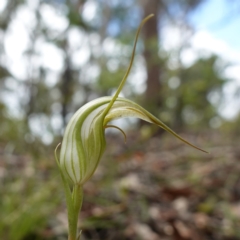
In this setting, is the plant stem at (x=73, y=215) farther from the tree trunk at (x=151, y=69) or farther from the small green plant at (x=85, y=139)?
the tree trunk at (x=151, y=69)

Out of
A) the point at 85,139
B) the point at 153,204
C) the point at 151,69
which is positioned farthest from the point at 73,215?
the point at 151,69

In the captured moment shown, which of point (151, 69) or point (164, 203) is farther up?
point (151, 69)

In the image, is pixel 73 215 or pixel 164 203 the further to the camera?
pixel 164 203

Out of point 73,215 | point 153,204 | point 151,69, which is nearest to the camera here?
point 73,215

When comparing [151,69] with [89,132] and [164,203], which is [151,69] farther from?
[89,132]

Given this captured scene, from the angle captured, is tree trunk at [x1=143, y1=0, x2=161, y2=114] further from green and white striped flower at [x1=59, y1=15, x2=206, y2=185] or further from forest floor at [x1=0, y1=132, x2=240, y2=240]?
green and white striped flower at [x1=59, y1=15, x2=206, y2=185]

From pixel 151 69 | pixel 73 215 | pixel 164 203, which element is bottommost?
pixel 164 203

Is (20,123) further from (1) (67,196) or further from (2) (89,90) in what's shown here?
(2) (89,90)

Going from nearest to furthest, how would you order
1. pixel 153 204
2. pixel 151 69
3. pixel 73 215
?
pixel 73 215
pixel 153 204
pixel 151 69

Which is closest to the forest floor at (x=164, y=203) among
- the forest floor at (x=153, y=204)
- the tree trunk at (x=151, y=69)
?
the forest floor at (x=153, y=204)
